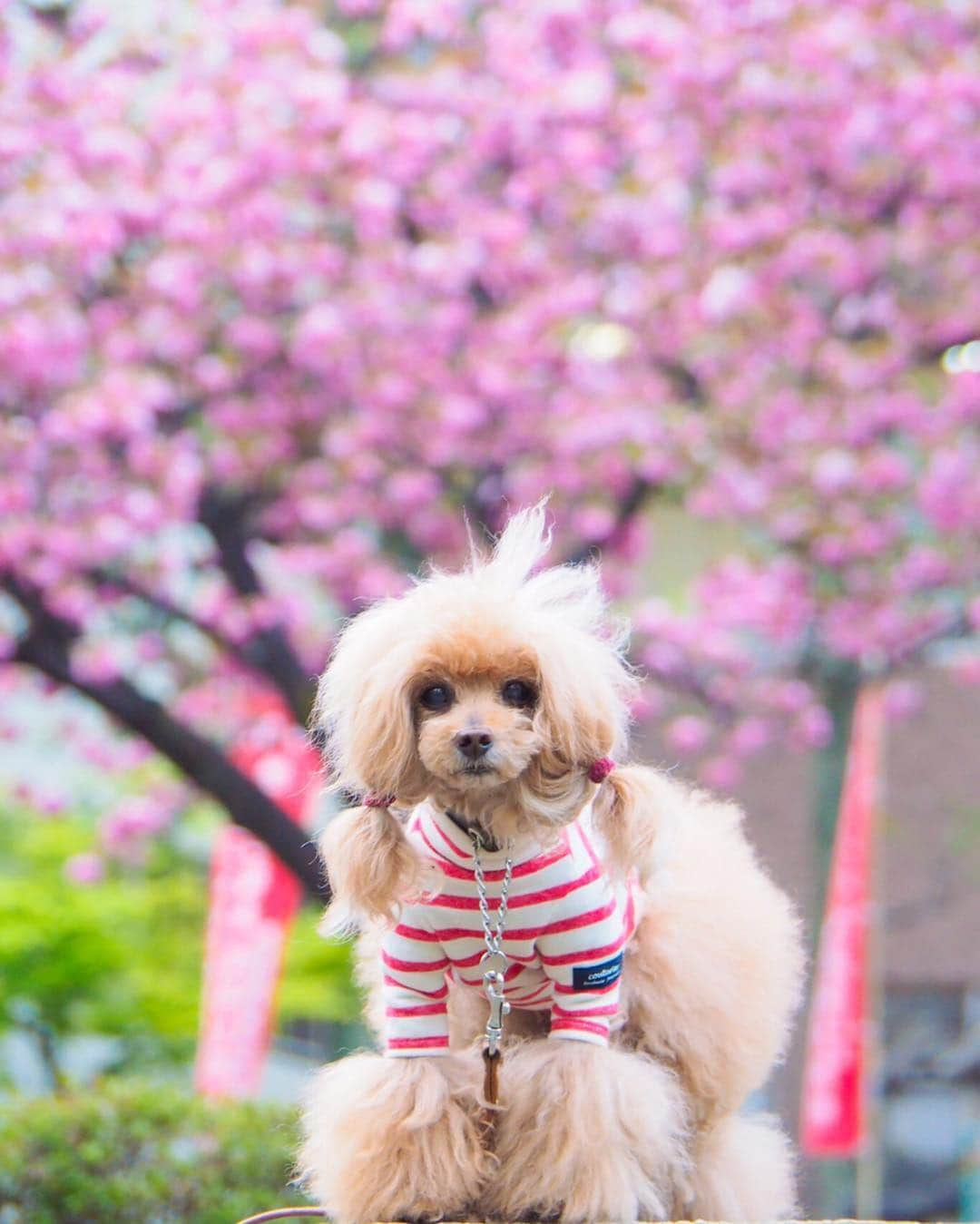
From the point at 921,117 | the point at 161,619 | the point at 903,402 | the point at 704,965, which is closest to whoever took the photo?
the point at 704,965

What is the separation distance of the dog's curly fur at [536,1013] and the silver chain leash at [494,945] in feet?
0.16

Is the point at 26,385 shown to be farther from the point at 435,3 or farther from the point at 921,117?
the point at 921,117

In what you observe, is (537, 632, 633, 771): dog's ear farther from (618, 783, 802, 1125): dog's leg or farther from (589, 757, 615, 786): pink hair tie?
(618, 783, 802, 1125): dog's leg

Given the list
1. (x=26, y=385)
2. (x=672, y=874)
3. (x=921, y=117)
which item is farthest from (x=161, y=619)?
(x=672, y=874)

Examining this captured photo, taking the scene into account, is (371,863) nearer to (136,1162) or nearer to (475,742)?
(475,742)

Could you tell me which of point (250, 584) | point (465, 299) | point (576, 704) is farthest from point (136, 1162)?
point (465, 299)

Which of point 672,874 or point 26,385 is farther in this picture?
point 26,385

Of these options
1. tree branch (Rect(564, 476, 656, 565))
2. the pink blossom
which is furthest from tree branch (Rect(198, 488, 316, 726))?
the pink blossom

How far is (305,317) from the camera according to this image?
6.02 meters

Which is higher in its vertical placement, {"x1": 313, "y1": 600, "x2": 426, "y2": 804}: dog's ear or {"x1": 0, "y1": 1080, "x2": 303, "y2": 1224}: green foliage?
{"x1": 0, "y1": 1080, "x2": 303, "y2": 1224}: green foliage

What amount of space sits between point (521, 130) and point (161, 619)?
2753 mm

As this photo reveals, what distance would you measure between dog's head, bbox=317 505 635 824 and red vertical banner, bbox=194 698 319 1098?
4324 mm

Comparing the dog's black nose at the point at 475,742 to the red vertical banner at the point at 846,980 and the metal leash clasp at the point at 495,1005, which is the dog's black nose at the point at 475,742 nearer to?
the metal leash clasp at the point at 495,1005

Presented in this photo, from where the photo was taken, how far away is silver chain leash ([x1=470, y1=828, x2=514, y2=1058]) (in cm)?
224
